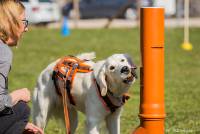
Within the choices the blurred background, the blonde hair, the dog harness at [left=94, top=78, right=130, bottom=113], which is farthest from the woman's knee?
the blurred background

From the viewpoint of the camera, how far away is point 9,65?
5160mm

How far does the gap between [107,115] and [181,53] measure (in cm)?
1207

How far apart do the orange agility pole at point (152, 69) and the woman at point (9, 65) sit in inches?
40.5

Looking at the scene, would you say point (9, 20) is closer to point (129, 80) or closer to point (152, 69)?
point (152, 69)

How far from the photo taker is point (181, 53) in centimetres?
1884

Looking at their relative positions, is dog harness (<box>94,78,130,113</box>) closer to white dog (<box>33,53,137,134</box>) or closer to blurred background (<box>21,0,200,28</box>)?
white dog (<box>33,53,137,134</box>)

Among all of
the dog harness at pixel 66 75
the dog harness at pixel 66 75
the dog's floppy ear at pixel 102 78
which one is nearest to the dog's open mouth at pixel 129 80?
the dog's floppy ear at pixel 102 78

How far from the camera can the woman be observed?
202 inches

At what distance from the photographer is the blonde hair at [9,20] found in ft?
16.9

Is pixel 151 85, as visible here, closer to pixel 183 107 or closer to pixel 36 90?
pixel 36 90

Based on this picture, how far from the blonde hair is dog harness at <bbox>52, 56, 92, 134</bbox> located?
78.4 inches

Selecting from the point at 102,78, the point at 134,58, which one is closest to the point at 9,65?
the point at 102,78

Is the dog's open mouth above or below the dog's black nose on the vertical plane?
below

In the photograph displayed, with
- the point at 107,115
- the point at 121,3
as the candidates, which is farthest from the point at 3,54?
the point at 121,3
